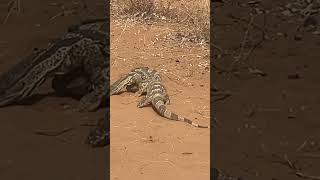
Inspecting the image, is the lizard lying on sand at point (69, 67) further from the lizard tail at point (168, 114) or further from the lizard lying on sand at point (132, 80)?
the lizard tail at point (168, 114)

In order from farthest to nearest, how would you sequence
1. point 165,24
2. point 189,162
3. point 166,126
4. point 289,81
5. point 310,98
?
point 165,24 → point 289,81 → point 310,98 → point 166,126 → point 189,162

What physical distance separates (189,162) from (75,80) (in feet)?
6.89

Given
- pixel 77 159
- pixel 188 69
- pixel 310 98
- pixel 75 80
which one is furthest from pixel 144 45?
pixel 77 159

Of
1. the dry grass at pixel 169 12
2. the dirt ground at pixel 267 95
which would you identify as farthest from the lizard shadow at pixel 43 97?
the dry grass at pixel 169 12

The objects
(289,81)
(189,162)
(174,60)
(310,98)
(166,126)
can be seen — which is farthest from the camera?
(174,60)

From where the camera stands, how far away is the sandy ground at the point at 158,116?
20.2ft

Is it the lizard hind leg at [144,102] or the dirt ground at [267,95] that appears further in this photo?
the lizard hind leg at [144,102]

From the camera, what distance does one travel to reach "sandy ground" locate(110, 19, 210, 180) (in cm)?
617

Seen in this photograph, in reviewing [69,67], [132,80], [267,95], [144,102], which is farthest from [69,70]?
[267,95]

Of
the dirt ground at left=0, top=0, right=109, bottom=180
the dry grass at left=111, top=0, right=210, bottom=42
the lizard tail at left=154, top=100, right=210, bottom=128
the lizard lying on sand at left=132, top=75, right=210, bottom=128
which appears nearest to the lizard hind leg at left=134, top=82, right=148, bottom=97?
the lizard lying on sand at left=132, top=75, right=210, bottom=128

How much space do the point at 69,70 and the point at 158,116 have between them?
1178 millimetres

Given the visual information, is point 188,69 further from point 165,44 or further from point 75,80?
point 75,80

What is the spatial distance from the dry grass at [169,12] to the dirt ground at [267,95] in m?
0.22

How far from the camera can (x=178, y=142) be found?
665 centimetres
